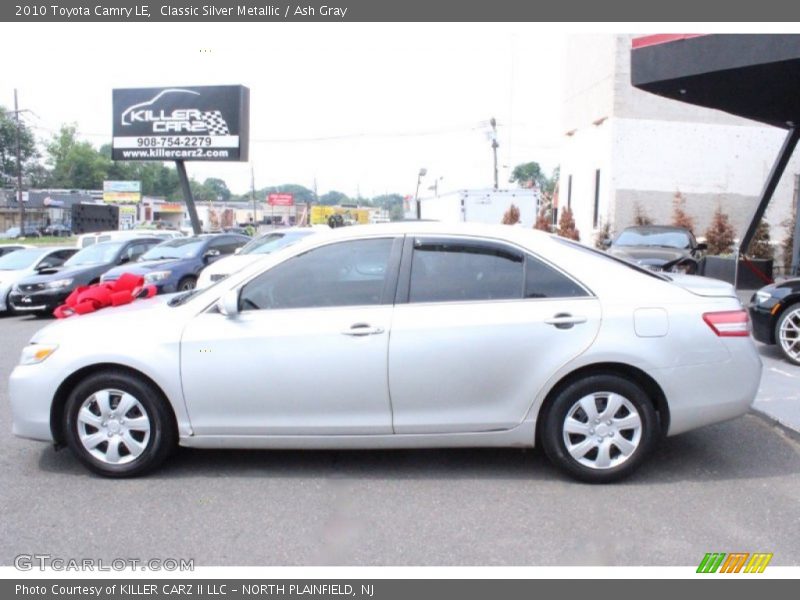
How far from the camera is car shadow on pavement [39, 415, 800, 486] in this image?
4785 millimetres

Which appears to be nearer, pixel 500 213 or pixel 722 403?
pixel 722 403

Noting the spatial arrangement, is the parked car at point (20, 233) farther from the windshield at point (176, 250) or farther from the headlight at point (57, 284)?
the headlight at point (57, 284)

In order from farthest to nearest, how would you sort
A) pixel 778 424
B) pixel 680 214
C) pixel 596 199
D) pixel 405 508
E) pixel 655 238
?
pixel 596 199 < pixel 680 214 < pixel 655 238 < pixel 778 424 < pixel 405 508

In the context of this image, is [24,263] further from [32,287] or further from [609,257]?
[609,257]

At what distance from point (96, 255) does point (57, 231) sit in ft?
180

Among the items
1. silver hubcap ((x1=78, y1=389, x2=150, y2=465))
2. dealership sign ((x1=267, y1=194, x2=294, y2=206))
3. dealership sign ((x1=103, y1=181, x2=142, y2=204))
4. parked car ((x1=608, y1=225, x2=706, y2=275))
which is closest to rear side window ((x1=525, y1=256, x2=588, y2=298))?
silver hubcap ((x1=78, y1=389, x2=150, y2=465))

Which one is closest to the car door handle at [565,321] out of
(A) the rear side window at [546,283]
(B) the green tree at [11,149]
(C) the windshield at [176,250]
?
(A) the rear side window at [546,283]

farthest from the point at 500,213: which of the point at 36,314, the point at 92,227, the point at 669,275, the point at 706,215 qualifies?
the point at 92,227

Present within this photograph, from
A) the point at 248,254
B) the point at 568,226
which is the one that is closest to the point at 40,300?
the point at 248,254

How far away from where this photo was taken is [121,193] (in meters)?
70.9

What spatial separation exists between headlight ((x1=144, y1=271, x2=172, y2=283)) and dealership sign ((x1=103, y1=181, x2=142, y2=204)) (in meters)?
60.2

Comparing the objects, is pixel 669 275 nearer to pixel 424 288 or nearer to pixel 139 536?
pixel 424 288

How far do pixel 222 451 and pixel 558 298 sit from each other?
103 inches

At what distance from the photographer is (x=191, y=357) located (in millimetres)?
4578
